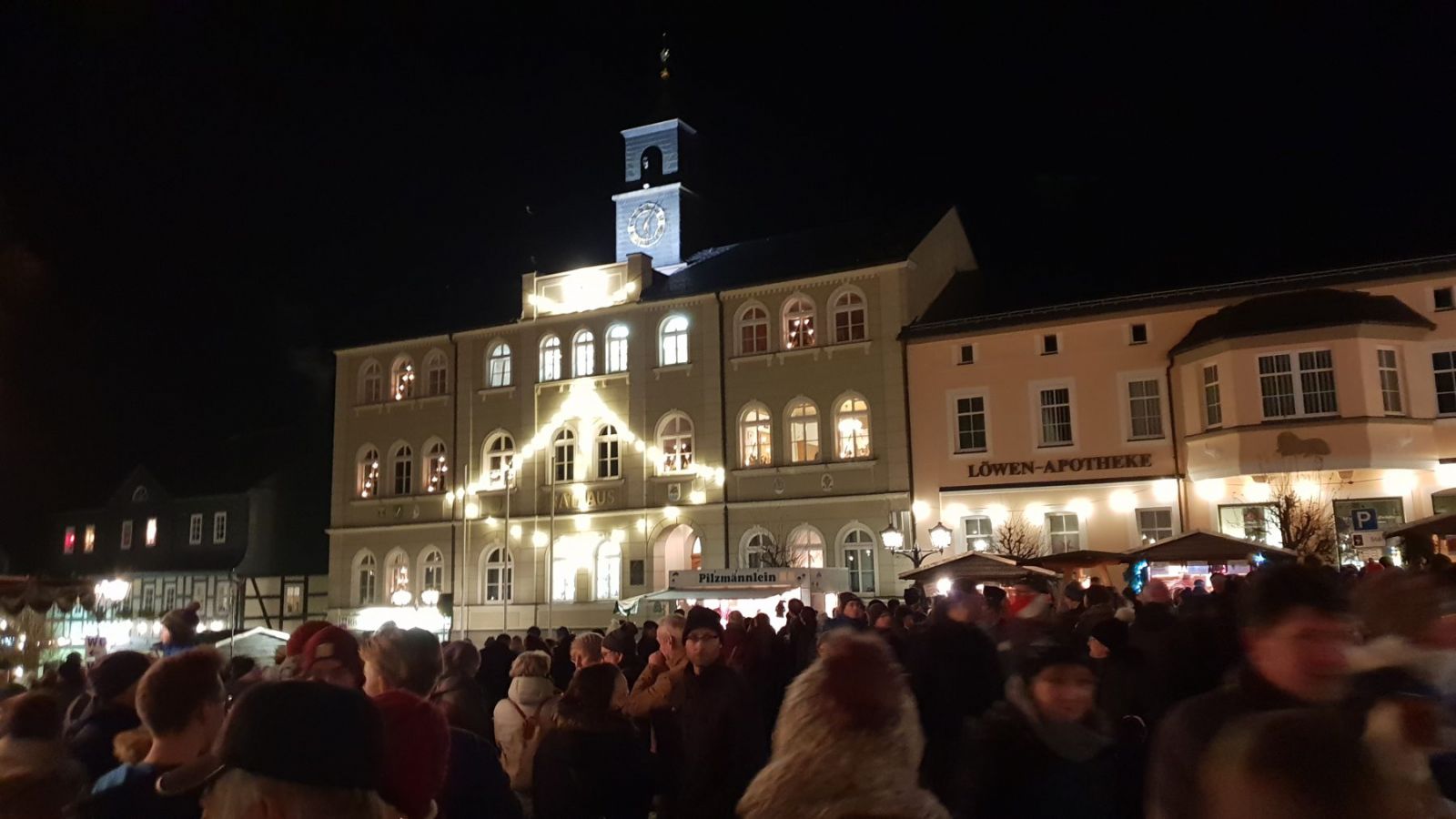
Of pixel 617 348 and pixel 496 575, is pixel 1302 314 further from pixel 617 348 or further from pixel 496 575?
pixel 496 575

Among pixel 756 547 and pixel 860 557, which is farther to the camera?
pixel 756 547

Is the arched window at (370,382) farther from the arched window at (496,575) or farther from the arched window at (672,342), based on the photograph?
the arched window at (672,342)

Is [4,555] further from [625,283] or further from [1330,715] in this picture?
[1330,715]

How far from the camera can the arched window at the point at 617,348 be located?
3659 centimetres

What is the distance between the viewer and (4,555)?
178ft

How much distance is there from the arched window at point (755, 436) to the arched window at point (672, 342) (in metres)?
2.78

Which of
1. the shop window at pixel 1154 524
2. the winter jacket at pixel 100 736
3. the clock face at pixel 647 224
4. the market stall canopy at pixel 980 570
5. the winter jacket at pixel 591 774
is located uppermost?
the clock face at pixel 647 224

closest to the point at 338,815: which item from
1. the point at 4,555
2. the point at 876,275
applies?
the point at 876,275

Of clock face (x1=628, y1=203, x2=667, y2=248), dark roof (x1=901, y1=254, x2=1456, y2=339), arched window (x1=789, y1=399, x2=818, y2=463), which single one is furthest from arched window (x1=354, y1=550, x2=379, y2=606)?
dark roof (x1=901, y1=254, x2=1456, y2=339)

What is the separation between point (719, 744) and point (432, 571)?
34602 mm

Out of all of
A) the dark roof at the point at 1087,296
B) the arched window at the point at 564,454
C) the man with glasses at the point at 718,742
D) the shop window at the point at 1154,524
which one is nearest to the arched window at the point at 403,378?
the arched window at the point at 564,454

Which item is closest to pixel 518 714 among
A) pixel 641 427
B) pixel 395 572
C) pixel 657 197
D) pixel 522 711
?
pixel 522 711

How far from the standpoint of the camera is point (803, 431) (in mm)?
33562

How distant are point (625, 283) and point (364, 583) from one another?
548 inches
